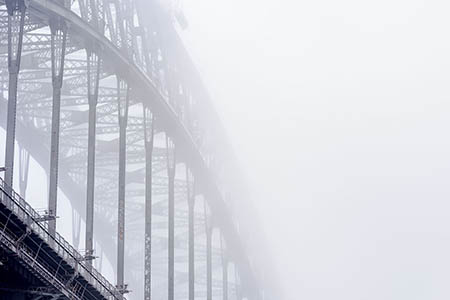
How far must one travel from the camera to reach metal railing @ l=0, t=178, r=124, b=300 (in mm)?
34875

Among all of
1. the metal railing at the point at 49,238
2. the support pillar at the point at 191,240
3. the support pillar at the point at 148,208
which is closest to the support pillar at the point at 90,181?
the metal railing at the point at 49,238

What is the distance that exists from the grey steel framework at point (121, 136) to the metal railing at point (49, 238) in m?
0.15

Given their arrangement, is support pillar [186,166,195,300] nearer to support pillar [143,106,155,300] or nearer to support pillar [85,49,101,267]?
support pillar [143,106,155,300]

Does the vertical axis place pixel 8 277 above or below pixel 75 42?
below

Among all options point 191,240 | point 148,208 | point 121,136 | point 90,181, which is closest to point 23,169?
point 191,240

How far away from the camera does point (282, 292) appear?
144 metres

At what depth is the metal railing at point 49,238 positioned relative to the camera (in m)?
34.9

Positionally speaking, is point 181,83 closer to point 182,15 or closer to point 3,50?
point 182,15

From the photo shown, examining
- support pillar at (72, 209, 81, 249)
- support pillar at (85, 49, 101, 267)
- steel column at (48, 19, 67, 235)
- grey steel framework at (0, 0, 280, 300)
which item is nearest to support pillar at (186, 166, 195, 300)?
grey steel framework at (0, 0, 280, 300)

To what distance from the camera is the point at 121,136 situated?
5397cm

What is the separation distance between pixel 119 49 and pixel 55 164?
15770 millimetres

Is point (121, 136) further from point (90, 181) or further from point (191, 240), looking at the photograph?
point (191, 240)

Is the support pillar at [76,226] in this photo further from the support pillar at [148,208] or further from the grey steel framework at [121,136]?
the support pillar at [148,208]

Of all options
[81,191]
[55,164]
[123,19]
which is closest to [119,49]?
[123,19]
